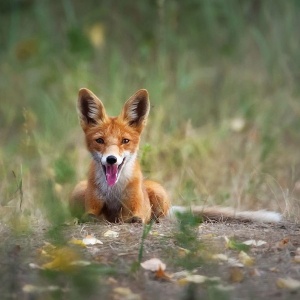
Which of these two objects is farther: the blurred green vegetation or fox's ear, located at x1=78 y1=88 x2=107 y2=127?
the blurred green vegetation

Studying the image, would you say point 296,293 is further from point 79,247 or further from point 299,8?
point 299,8

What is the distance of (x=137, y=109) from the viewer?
23.0ft

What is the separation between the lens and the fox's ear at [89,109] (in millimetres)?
6910

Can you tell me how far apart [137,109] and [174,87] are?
Answer: 429 cm

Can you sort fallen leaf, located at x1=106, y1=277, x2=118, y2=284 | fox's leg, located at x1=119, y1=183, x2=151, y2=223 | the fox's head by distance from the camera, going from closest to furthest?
fallen leaf, located at x1=106, y1=277, x2=118, y2=284 < the fox's head < fox's leg, located at x1=119, y1=183, x2=151, y2=223

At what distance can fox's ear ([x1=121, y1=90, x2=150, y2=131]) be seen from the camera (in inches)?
273

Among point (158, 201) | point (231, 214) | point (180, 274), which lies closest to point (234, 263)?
point (180, 274)

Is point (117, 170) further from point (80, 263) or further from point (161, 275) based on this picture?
point (80, 263)

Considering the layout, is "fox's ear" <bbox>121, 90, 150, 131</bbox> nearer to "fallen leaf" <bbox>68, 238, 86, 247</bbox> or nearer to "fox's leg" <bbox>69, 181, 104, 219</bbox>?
"fox's leg" <bbox>69, 181, 104, 219</bbox>

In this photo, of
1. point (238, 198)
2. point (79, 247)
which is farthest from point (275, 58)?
point (79, 247)

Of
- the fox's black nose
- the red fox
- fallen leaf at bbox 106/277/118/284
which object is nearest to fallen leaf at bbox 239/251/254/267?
fallen leaf at bbox 106/277/118/284

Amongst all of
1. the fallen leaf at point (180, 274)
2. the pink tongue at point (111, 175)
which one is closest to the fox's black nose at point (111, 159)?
the pink tongue at point (111, 175)

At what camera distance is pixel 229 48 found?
40.4 ft

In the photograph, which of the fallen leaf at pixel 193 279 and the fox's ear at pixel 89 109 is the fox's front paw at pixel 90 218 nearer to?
the fox's ear at pixel 89 109
